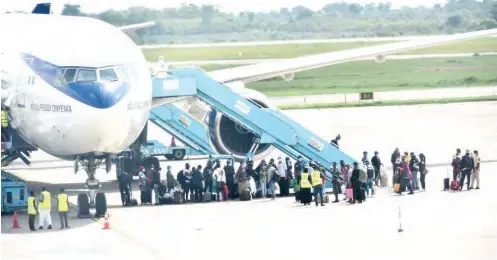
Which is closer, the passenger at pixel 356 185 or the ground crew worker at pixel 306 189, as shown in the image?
the ground crew worker at pixel 306 189

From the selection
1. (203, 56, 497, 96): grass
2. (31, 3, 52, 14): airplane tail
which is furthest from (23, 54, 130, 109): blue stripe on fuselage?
(203, 56, 497, 96): grass

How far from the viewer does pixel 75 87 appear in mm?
26766

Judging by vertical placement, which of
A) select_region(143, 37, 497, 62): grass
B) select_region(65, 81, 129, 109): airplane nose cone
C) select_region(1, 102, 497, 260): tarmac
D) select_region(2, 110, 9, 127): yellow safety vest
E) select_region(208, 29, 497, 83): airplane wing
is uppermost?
select_region(143, 37, 497, 62): grass

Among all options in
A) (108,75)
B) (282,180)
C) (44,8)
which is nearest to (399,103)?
(44,8)

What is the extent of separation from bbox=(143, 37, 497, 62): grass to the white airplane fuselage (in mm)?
52061

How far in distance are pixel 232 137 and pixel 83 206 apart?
7638 mm

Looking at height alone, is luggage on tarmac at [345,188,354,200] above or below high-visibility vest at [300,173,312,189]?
below

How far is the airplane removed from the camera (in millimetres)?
26797

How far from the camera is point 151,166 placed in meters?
33.4

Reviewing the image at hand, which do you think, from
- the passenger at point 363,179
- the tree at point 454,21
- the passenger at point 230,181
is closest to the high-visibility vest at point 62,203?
the passenger at point 230,181

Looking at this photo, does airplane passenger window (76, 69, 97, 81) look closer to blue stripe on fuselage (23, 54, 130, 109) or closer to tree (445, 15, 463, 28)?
blue stripe on fuselage (23, 54, 130, 109)

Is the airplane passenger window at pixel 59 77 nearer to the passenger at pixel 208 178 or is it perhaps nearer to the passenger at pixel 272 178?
the passenger at pixel 208 178

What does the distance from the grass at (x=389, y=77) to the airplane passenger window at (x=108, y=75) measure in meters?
42.6

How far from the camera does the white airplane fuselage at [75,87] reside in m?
26.8
